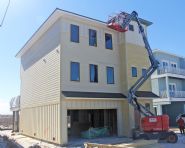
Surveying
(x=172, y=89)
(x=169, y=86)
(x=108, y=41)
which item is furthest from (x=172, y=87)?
(x=108, y=41)

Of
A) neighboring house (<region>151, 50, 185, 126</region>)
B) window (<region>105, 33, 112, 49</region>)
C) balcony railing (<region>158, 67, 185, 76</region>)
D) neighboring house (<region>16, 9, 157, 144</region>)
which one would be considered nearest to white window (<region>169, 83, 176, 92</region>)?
neighboring house (<region>151, 50, 185, 126</region>)

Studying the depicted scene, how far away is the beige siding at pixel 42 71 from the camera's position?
65.2ft

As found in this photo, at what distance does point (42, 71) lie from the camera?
22797 mm

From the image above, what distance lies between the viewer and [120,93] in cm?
2236

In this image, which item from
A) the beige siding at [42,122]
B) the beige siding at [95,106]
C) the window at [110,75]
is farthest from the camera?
the window at [110,75]

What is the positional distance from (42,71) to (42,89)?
5.24ft

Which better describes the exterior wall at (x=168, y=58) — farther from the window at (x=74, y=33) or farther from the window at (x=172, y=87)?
the window at (x=74, y=33)

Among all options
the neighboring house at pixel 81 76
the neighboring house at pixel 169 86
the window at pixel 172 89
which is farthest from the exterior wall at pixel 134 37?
the window at pixel 172 89

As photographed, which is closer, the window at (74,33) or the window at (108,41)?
the window at (74,33)

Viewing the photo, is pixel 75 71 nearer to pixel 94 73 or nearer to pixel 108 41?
pixel 94 73

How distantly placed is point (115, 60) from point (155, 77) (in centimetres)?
1300

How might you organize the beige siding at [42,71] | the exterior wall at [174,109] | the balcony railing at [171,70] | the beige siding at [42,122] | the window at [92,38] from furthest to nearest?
the exterior wall at [174,109] → the balcony railing at [171,70] → the window at [92,38] → the beige siding at [42,71] → the beige siding at [42,122]

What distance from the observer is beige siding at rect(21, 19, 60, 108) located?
19.9m

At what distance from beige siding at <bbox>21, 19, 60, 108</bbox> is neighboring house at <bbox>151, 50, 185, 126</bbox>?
16.1m
